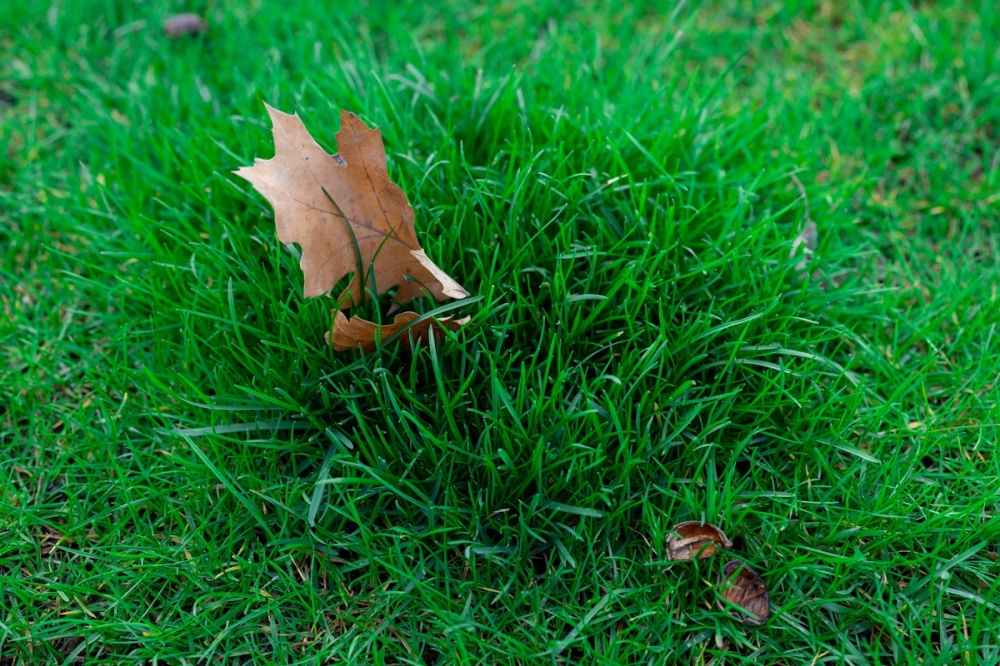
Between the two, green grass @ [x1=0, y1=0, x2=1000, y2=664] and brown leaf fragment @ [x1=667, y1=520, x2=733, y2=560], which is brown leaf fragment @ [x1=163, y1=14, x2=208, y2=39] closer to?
green grass @ [x1=0, y1=0, x2=1000, y2=664]

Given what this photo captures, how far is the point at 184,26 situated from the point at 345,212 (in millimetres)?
1748

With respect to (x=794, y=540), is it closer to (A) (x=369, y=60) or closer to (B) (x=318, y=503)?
(B) (x=318, y=503)

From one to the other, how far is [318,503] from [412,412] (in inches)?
11.9

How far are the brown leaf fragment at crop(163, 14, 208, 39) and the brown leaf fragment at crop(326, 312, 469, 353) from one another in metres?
1.92

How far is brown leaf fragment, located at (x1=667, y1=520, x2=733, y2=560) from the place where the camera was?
1.81m

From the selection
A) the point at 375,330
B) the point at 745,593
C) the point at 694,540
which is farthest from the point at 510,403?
the point at 745,593

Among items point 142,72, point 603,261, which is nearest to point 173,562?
point 603,261

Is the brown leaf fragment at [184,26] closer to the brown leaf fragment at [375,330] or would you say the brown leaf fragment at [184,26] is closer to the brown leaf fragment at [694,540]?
the brown leaf fragment at [375,330]

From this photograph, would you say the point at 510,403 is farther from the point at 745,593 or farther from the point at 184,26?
the point at 184,26

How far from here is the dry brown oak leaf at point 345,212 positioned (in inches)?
72.4

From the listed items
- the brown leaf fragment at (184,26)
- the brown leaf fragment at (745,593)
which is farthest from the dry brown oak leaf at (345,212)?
the brown leaf fragment at (184,26)

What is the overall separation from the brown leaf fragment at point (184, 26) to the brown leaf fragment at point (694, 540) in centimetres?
267

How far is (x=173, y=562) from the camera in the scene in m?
1.86

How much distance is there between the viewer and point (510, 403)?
1845mm
